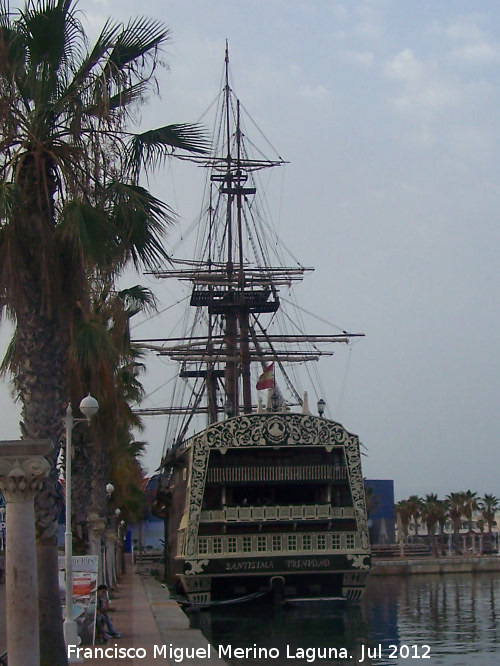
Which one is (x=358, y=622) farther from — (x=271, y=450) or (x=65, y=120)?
(x=65, y=120)

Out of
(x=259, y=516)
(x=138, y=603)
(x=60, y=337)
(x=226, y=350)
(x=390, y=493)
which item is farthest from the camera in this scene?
(x=390, y=493)

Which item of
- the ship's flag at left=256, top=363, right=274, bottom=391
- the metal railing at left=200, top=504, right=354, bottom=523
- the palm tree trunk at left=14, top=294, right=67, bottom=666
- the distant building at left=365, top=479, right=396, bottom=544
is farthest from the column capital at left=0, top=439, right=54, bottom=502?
the distant building at left=365, top=479, right=396, bottom=544

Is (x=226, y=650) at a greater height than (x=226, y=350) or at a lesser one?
lesser

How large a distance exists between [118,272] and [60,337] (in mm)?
1205

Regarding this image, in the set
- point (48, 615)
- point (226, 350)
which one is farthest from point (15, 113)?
point (226, 350)

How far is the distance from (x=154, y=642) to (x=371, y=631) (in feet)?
35.0

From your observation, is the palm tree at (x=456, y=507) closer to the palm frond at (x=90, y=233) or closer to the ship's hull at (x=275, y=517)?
the ship's hull at (x=275, y=517)

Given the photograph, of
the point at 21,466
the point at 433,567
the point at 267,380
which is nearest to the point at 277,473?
the point at 267,380

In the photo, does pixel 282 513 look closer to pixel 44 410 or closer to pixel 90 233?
pixel 44 410

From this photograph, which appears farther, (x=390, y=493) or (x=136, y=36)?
(x=390, y=493)

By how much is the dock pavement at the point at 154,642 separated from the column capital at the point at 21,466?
22.2 ft

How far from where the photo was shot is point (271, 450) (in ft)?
114

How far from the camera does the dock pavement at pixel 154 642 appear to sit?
638 inches

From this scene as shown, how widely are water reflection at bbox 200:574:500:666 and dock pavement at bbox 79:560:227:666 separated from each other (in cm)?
150
